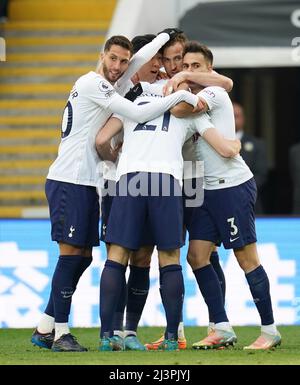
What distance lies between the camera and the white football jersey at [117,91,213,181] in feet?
30.9

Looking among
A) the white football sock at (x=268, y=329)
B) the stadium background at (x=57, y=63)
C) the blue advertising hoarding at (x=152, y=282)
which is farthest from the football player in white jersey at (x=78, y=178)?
the stadium background at (x=57, y=63)

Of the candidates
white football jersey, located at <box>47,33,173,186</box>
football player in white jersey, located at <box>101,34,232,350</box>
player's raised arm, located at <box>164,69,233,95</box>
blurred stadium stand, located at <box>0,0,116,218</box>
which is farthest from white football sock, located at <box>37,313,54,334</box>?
blurred stadium stand, located at <box>0,0,116,218</box>

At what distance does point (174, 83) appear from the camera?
970 cm

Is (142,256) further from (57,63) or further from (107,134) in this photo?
(57,63)

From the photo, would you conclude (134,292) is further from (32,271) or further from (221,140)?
(32,271)

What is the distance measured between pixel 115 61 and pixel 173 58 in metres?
0.65

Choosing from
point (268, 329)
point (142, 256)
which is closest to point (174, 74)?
point (142, 256)

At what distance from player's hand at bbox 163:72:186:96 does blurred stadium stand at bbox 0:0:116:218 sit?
21.7ft

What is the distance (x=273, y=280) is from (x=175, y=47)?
3.35m

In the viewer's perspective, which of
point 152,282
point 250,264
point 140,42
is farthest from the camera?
point 152,282

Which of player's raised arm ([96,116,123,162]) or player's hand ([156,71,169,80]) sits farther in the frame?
player's hand ([156,71,169,80])

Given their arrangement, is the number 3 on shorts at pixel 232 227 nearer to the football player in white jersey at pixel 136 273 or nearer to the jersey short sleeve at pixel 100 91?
the football player in white jersey at pixel 136 273

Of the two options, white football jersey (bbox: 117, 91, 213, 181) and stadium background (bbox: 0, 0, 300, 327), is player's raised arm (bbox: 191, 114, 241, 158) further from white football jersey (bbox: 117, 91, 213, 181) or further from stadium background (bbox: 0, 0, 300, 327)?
stadium background (bbox: 0, 0, 300, 327)

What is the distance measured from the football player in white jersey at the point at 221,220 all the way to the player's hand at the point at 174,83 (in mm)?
21
